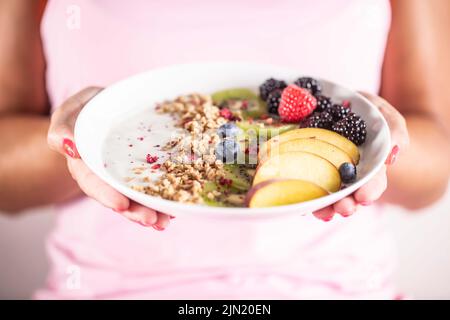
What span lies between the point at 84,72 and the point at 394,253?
0.59m

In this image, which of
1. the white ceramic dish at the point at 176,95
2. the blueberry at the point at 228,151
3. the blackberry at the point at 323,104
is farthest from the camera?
the blackberry at the point at 323,104

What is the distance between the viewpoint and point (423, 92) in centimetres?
84

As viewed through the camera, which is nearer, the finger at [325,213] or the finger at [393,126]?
the finger at [325,213]

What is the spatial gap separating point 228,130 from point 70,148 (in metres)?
0.20

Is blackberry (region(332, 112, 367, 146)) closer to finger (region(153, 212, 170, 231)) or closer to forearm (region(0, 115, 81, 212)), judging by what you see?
finger (region(153, 212, 170, 231))

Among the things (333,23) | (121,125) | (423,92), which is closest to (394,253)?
(423,92)

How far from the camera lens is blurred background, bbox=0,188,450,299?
0.83 m

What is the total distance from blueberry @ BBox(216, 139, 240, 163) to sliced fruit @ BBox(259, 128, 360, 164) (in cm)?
4

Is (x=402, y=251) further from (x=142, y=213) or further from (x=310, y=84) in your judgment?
(x=142, y=213)

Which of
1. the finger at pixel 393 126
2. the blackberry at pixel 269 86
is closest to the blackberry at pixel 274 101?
the blackberry at pixel 269 86

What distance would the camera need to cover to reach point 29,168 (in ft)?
2.81

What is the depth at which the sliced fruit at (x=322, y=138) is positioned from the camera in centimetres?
66

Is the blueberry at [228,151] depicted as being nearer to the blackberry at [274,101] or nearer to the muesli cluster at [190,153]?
the muesli cluster at [190,153]

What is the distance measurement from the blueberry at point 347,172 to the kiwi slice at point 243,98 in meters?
0.23
